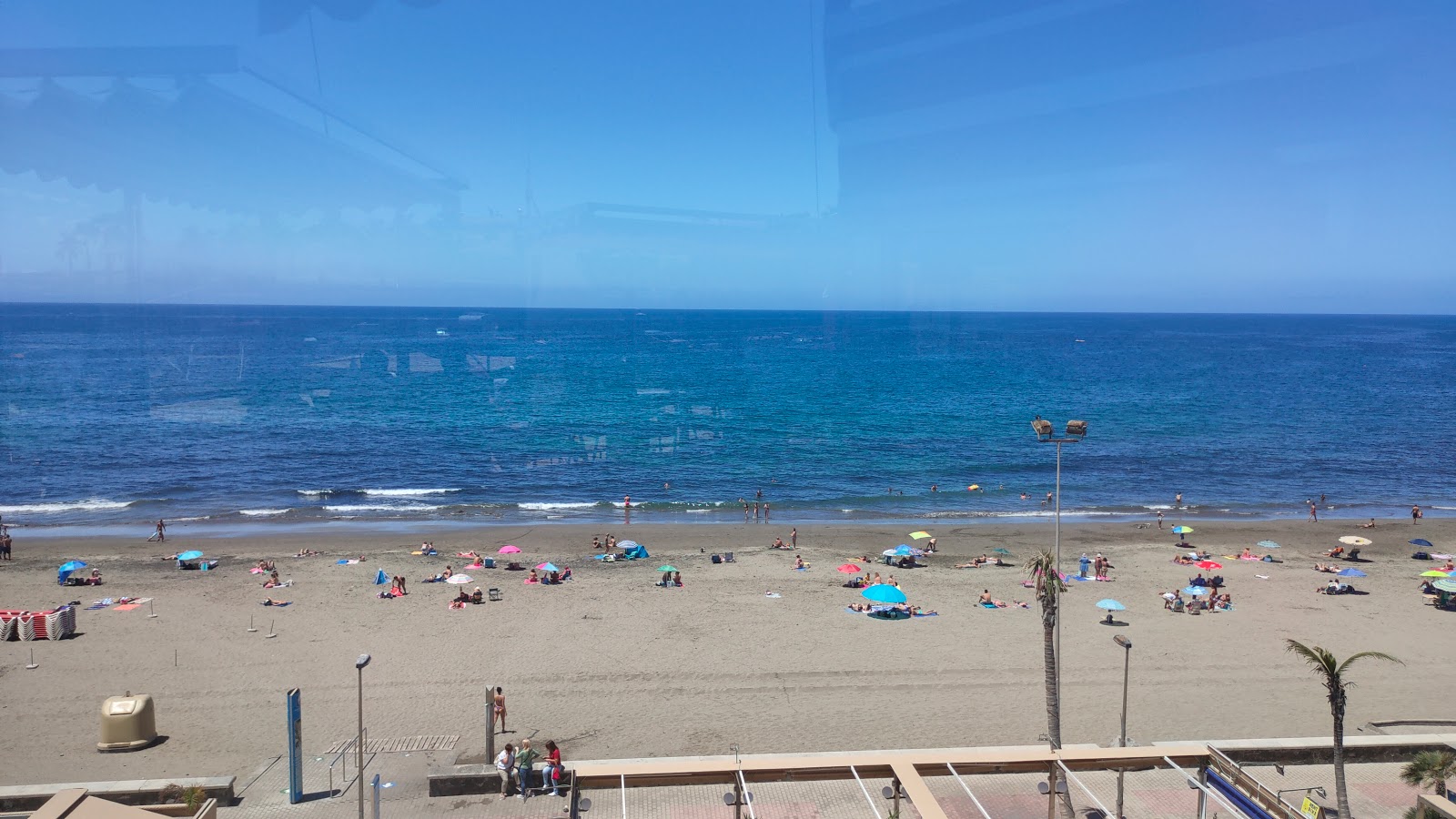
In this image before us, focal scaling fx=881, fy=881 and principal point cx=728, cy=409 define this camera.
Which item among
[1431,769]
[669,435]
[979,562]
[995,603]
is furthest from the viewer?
[669,435]

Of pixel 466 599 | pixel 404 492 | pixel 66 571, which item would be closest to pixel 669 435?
pixel 404 492

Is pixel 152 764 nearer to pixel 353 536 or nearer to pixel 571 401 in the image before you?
pixel 353 536

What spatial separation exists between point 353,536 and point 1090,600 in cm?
2563

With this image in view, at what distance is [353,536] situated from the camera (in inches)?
1303

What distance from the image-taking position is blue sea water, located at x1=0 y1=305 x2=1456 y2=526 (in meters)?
39.9

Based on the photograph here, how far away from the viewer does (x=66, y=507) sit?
122 ft

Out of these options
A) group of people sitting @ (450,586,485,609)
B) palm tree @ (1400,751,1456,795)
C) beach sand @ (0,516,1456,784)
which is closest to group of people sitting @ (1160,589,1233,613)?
beach sand @ (0,516,1456,784)

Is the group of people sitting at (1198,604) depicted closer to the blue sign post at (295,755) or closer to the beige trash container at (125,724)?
the blue sign post at (295,755)

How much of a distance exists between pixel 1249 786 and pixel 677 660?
39.2ft

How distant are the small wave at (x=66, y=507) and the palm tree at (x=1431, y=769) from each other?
43.2 m

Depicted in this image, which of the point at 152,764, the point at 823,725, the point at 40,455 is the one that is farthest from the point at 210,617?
the point at 40,455

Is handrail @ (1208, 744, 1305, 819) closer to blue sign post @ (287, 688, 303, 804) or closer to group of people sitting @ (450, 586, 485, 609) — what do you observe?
blue sign post @ (287, 688, 303, 804)

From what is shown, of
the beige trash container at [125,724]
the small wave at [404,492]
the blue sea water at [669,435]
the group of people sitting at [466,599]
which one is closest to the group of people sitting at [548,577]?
the group of people sitting at [466,599]

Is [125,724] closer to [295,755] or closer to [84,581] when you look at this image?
[295,755]
